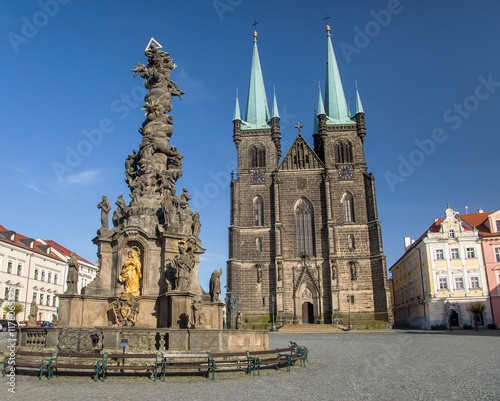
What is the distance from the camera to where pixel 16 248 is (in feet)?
155

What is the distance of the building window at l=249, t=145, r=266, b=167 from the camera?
57188mm

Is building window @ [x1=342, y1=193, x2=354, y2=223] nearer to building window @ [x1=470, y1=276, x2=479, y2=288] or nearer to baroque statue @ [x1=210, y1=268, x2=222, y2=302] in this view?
building window @ [x1=470, y1=276, x2=479, y2=288]

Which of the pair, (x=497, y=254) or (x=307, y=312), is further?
(x=307, y=312)

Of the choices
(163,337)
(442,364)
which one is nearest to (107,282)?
(163,337)

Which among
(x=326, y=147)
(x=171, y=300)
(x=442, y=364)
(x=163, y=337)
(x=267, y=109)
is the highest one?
(x=267, y=109)

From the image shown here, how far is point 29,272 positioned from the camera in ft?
162

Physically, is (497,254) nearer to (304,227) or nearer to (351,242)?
(351,242)

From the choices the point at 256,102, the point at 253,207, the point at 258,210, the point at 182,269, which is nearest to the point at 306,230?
the point at 258,210

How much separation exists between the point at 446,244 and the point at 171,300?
39636 mm

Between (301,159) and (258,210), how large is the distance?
8.08m

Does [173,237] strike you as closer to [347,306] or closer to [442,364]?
[442,364]

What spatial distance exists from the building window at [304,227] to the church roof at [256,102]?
11.2 m

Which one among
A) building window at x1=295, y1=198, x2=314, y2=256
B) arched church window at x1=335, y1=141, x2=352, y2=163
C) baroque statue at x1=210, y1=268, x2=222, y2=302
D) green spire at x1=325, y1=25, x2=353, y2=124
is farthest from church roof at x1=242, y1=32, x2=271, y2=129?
baroque statue at x1=210, y1=268, x2=222, y2=302

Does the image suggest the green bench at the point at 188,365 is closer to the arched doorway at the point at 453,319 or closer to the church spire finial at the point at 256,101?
the arched doorway at the point at 453,319
